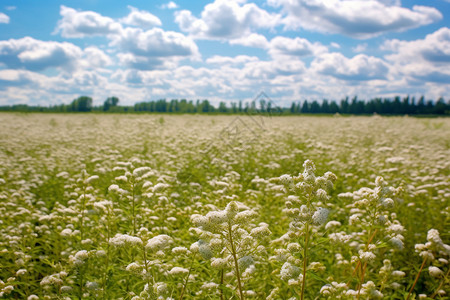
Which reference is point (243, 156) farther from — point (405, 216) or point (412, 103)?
point (412, 103)

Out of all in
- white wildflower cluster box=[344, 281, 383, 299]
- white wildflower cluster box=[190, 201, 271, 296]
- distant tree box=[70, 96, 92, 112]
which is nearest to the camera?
white wildflower cluster box=[190, 201, 271, 296]

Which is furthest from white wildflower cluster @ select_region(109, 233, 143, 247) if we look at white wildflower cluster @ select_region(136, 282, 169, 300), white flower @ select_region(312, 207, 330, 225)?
white flower @ select_region(312, 207, 330, 225)

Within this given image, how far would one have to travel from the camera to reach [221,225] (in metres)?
1.96

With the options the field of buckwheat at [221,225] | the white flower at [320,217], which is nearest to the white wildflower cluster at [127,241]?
the field of buckwheat at [221,225]

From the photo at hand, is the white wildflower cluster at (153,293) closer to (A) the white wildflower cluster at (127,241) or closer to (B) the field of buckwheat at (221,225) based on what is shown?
(B) the field of buckwheat at (221,225)

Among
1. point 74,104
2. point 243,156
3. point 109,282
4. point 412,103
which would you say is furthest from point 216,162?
point 412,103

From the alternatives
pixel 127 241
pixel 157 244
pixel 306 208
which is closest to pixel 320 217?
pixel 306 208

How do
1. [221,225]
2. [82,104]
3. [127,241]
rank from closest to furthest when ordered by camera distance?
[221,225], [127,241], [82,104]

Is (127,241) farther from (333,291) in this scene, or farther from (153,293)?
(333,291)

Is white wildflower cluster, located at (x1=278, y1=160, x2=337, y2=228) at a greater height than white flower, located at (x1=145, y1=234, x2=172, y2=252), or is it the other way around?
white wildflower cluster, located at (x1=278, y1=160, x2=337, y2=228)

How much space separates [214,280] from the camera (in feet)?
Result: 9.91

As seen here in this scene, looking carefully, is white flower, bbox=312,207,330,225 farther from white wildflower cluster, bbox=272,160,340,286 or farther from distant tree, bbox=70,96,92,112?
distant tree, bbox=70,96,92,112

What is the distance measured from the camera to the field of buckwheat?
2246mm

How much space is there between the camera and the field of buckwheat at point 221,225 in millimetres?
2246
